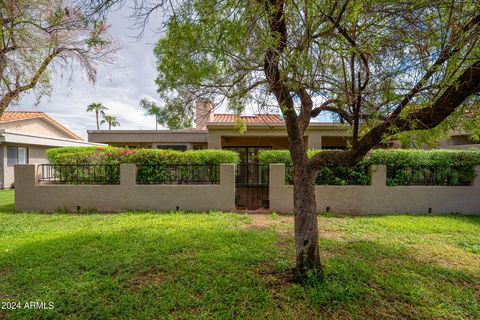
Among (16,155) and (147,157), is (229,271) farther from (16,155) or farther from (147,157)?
(16,155)

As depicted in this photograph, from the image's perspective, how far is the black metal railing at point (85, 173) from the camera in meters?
Answer: 7.19

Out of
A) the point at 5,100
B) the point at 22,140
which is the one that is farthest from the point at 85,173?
the point at 22,140

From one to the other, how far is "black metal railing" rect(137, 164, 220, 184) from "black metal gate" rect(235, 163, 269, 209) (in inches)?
34.9

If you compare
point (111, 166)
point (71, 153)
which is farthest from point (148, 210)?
point (71, 153)

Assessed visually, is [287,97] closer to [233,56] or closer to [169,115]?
[233,56]

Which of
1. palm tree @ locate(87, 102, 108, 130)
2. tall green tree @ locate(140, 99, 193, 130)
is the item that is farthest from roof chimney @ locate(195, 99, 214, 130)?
palm tree @ locate(87, 102, 108, 130)

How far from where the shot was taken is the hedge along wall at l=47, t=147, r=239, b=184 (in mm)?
7195

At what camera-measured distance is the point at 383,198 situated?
686 cm

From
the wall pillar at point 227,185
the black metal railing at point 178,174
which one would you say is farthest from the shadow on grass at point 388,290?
the black metal railing at point 178,174

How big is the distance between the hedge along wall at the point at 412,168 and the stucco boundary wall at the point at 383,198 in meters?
0.23

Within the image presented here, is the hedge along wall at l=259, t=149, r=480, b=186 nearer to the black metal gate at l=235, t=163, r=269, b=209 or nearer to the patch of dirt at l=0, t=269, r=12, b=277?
the black metal gate at l=235, t=163, r=269, b=209

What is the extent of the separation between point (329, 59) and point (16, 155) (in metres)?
20.2

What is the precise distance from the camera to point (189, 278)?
3215 mm

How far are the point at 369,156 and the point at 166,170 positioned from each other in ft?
21.7
